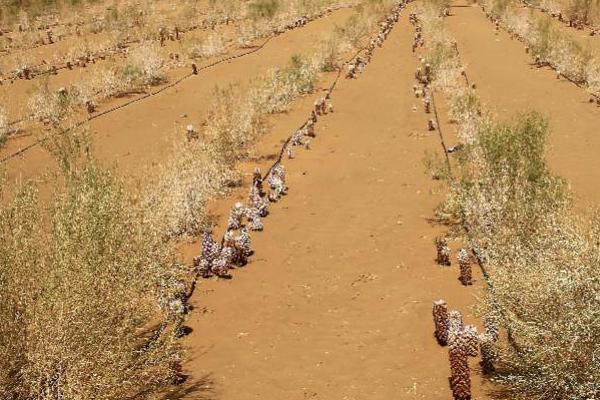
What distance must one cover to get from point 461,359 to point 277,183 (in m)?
6.35

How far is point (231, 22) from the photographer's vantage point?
107ft

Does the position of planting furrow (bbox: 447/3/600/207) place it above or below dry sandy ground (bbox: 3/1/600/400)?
above

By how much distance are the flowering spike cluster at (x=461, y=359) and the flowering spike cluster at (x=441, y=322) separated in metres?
0.39

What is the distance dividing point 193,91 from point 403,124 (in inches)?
276

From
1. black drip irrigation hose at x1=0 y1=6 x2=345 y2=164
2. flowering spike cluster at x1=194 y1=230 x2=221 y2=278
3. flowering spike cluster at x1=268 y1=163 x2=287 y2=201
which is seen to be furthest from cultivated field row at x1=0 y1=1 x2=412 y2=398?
black drip irrigation hose at x1=0 y1=6 x2=345 y2=164

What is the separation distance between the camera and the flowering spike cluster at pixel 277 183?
468 inches

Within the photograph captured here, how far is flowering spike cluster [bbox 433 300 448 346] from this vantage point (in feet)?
23.6

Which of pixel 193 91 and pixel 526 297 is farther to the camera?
pixel 193 91

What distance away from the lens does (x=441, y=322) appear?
723 centimetres

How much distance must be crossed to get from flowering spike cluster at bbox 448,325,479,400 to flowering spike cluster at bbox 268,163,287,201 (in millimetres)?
5739

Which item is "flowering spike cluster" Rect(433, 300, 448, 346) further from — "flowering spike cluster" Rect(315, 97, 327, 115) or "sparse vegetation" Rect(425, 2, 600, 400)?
"flowering spike cluster" Rect(315, 97, 327, 115)

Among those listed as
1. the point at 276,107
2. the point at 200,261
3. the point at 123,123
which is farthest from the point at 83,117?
the point at 200,261

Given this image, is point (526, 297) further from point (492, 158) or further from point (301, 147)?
point (301, 147)

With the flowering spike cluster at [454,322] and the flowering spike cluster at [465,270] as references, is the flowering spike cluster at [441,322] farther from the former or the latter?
the flowering spike cluster at [465,270]
